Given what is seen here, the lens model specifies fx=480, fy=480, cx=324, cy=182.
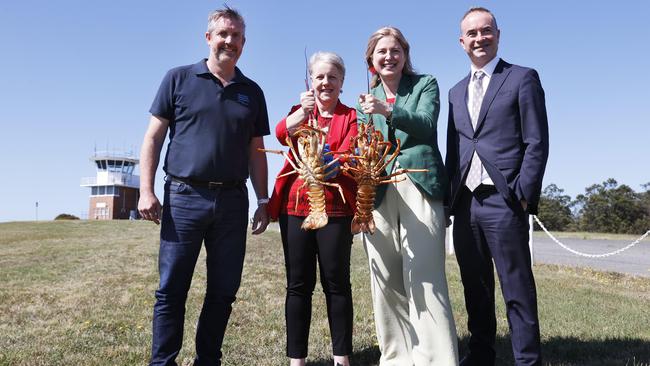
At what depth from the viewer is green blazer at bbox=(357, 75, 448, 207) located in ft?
11.0

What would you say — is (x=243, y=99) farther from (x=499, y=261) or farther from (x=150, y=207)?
(x=499, y=261)

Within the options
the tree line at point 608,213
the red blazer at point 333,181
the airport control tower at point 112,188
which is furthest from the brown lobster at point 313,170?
the airport control tower at point 112,188

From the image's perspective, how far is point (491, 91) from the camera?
3.39 metres

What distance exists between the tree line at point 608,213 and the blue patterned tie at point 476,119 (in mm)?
41482

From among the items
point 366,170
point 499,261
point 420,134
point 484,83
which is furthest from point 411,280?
point 484,83

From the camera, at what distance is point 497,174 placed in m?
3.27

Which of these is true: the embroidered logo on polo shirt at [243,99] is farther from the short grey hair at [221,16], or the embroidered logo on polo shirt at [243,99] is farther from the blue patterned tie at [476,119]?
the blue patterned tie at [476,119]

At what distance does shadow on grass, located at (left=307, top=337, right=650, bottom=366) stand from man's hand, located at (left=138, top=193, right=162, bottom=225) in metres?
1.90

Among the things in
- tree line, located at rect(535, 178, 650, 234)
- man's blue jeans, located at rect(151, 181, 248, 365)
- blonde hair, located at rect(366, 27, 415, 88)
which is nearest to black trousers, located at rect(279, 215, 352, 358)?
man's blue jeans, located at rect(151, 181, 248, 365)

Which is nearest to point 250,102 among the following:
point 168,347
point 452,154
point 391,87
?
A: point 391,87

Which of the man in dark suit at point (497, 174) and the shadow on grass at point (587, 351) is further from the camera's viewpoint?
the shadow on grass at point (587, 351)

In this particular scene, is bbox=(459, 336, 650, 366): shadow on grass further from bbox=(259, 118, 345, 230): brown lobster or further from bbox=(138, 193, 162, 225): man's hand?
bbox=(138, 193, 162, 225): man's hand

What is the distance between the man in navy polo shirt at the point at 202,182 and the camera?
3.49 meters

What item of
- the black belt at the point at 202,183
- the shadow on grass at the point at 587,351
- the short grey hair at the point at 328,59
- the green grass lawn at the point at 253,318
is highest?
the short grey hair at the point at 328,59
